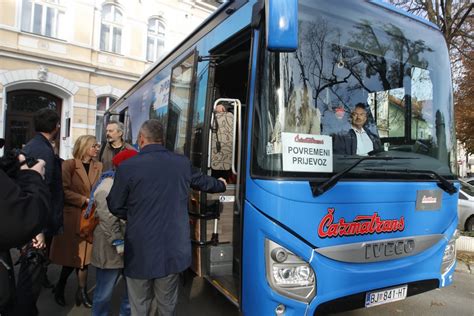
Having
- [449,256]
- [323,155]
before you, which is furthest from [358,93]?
[449,256]

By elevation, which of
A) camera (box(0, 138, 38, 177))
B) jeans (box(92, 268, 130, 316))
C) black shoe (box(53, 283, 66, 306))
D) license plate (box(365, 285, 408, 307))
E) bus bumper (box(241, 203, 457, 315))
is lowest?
black shoe (box(53, 283, 66, 306))

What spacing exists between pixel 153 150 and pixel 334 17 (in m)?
1.80

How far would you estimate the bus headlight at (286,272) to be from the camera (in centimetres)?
265

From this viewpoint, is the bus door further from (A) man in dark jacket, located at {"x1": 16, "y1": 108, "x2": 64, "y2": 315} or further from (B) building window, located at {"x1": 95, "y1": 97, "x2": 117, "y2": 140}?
(B) building window, located at {"x1": 95, "y1": 97, "x2": 117, "y2": 140}

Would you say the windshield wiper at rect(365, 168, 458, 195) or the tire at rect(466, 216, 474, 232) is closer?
the windshield wiper at rect(365, 168, 458, 195)

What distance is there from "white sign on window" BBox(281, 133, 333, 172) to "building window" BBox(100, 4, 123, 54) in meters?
16.6

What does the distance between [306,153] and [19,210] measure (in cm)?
186

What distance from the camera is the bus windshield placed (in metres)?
2.79

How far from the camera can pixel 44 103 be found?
1658 centimetres

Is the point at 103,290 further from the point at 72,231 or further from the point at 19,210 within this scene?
the point at 19,210

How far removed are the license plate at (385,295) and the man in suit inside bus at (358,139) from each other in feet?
3.62

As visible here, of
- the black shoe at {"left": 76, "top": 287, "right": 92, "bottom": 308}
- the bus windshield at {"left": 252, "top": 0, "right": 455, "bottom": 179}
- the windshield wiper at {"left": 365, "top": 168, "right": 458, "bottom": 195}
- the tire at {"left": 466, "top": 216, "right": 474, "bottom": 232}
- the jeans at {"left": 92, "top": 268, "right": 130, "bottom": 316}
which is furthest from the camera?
the tire at {"left": 466, "top": 216, "right": 474, "bottom": 232}

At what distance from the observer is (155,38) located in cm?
1912

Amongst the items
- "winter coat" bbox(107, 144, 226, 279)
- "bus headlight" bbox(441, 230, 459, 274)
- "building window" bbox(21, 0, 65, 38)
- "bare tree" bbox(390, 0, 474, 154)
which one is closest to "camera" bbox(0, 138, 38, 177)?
"winter coat" bbox(107, 144, 226, 279)
